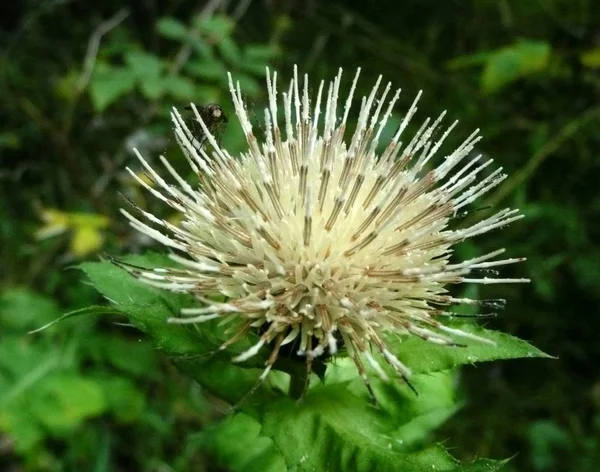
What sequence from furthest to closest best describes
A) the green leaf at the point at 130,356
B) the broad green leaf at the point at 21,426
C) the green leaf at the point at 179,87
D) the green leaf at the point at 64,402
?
the green leaf at the point at 179,87 < the green leaf at the point at 130,356 < the green leaf at the point at 64,402 < the broad green leaf at the point at 21,426

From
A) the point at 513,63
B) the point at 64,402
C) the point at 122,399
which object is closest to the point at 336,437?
the point at 64,402

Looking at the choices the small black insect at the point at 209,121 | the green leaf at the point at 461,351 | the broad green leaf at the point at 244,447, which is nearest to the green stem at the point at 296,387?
the green leaf at the point at 461,351

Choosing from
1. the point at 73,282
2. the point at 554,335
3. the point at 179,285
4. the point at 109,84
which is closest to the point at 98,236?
the point at 73,282

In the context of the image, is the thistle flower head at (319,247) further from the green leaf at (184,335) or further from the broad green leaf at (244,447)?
the broad green leaf at (244,447)

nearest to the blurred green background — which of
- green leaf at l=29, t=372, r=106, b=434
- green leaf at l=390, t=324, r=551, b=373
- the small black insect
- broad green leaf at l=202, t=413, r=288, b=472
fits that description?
green leaf at l=29, t=372, r=106, b=434

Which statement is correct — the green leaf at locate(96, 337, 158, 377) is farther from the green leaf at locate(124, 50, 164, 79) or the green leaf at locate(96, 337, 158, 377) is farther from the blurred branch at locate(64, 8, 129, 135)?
the blurred branch at locate(64, 8, 129, 135)

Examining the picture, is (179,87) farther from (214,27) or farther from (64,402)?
(64,402)
